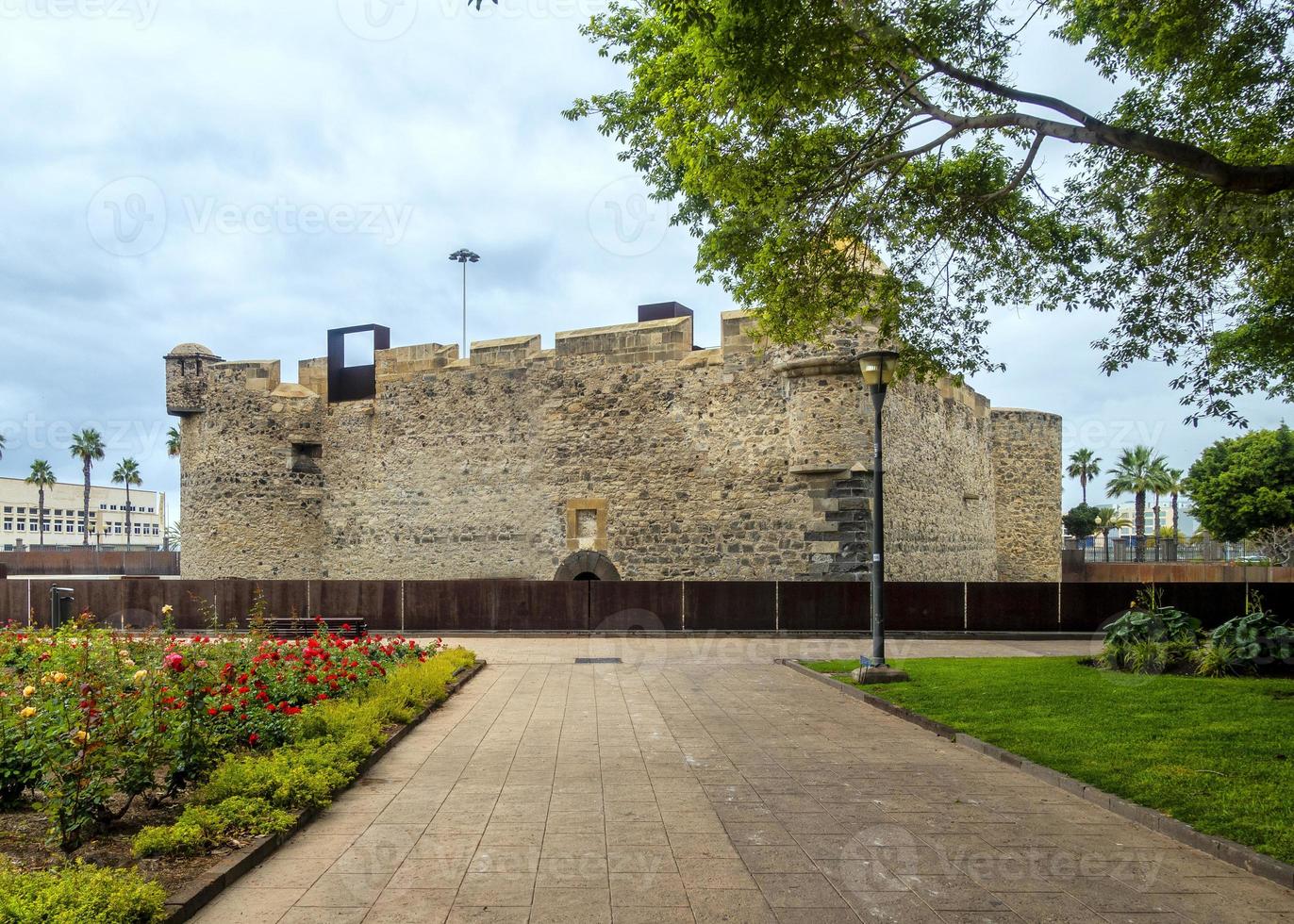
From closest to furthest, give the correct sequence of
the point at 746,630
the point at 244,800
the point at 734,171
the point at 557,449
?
the point at 244,800 < the point at 734,171 < the point at 746,630 < the point at 557,449

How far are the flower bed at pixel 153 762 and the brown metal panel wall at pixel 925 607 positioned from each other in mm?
11456

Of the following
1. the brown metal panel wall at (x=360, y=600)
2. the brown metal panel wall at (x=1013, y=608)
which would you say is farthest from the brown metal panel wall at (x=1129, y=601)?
the brown metal panel wall at (x=360, y=600)

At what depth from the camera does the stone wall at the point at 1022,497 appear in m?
27.5

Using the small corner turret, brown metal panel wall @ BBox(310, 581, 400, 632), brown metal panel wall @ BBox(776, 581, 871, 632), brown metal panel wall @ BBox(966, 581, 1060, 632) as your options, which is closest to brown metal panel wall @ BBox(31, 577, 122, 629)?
A: brown metal panel wall @ BBox(310, 581, 400, 632)

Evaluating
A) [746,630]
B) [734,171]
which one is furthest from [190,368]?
[734,171]

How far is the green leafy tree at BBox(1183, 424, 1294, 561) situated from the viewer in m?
38.7

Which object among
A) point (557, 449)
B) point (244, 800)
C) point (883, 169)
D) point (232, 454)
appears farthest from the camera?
point (232, 454)

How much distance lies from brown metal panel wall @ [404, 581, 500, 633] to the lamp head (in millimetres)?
9509

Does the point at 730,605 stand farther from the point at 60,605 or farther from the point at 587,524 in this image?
the point at 60,605

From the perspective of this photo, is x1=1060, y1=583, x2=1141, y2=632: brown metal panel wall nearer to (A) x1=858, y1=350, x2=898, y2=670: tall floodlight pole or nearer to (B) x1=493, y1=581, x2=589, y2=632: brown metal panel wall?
(A) x1=858, y1=350, x2=898, y2=670: tall floodlight pole

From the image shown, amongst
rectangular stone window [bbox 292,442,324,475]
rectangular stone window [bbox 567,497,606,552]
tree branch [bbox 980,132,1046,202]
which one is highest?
tree branch [bbox 980,132,1046,202]

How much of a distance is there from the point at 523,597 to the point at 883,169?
432 inches

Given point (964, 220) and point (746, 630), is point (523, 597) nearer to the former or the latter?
point (746, 630)

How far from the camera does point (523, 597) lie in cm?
1830
